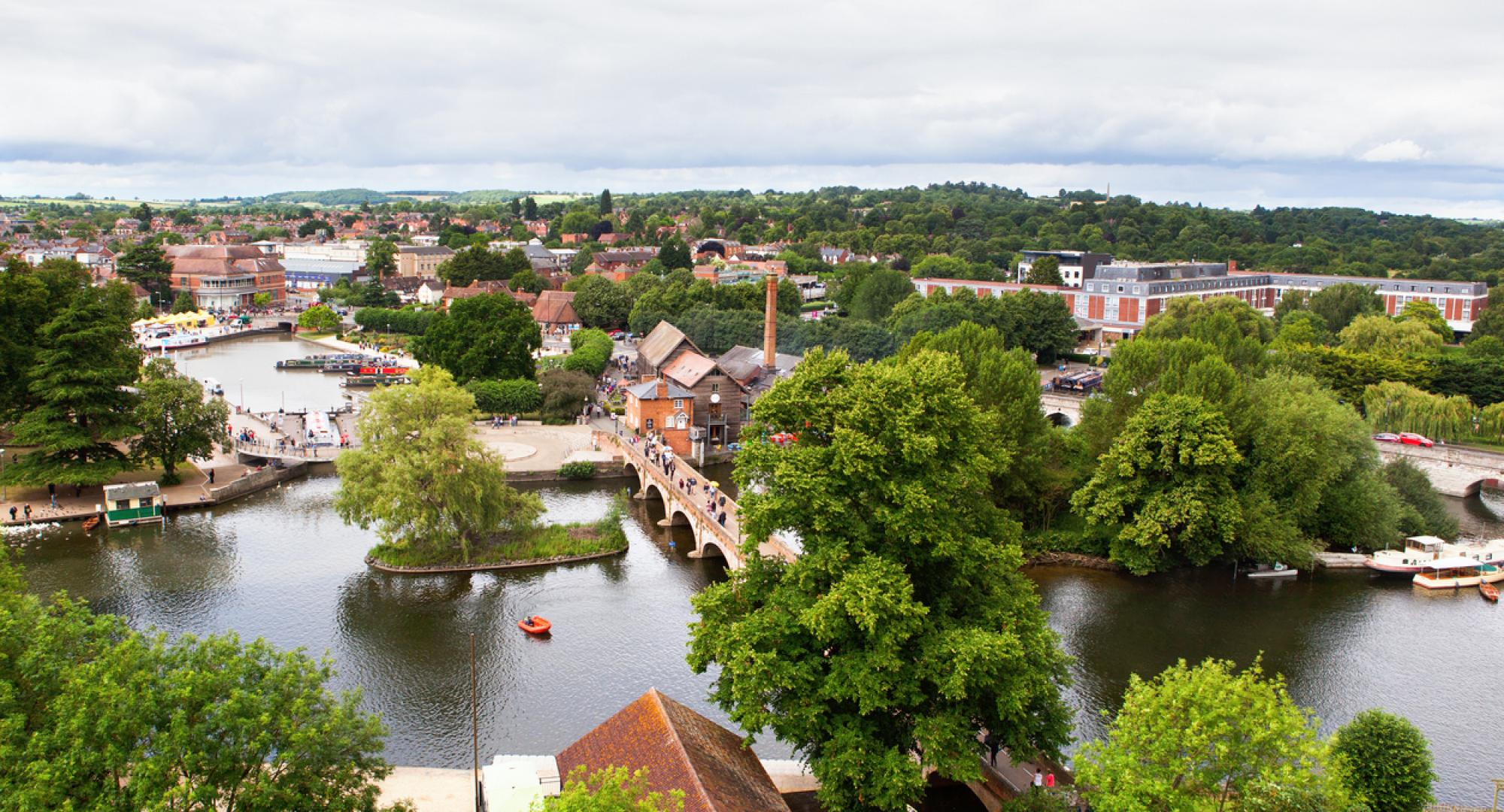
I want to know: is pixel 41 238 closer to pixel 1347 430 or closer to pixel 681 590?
pixel 681 590

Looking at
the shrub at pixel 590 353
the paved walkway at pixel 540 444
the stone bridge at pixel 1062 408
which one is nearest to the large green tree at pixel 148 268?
the shrub at pixel 590 353

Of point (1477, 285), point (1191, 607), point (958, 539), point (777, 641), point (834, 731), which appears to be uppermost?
point (1477, 285)

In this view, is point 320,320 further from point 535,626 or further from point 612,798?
point 612,798

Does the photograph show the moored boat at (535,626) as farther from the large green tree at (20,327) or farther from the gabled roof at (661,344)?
the gabled roof at (661,344)

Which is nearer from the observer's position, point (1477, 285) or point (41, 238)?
point (1477, 285)

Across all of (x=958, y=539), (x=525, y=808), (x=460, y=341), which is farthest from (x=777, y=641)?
(x=460, y=341)

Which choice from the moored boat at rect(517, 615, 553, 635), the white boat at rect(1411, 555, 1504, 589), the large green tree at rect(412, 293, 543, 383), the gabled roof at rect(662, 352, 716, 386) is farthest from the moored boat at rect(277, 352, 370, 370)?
the white boat at rect(1411, 555, 1504, 589)

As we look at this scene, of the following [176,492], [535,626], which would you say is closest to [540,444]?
[176,492]
